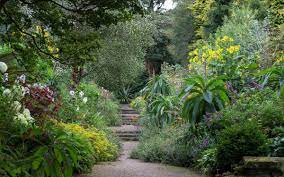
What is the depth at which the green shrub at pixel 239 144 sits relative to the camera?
18.0 ft

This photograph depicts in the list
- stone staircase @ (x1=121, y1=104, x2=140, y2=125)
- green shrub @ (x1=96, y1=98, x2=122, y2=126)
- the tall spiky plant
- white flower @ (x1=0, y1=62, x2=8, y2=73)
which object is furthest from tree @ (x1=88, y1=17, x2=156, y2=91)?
white flower @ (x1=0, y1=62, x2=8, y2=73)

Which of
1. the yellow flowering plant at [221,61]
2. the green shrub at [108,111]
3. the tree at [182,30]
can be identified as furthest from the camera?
the tree at [182,30]

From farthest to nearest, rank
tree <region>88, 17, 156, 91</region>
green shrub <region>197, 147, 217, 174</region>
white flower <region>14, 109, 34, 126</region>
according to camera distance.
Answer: tree <region>88, 17, 156, 91</region>, green shrub <region>197, 147, 217, 174</region>, white flower <region>14, 109, 34, 126</region>

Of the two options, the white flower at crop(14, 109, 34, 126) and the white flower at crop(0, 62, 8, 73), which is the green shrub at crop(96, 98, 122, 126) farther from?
the white flower at crop(0, 62, 8, 73)

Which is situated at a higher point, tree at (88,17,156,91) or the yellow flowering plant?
tree at (88,17,156,91)

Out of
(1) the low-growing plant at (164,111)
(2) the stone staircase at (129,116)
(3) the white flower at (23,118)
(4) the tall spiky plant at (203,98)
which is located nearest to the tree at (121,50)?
(2) the stone staircase at (129,116)

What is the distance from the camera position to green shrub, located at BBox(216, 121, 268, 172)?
5496 mm

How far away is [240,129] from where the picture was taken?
Result: 5.65 meters

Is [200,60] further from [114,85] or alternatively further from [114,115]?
[114,85]

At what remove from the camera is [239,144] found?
554 centimetres

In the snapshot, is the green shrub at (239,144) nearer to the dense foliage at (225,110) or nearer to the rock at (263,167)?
the dense foliage at (225,110)

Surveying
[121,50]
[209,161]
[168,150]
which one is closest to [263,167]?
[209,161]

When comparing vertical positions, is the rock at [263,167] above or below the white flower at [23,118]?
below

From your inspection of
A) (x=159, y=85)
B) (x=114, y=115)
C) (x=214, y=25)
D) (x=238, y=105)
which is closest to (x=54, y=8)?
(x=238, y=105)
